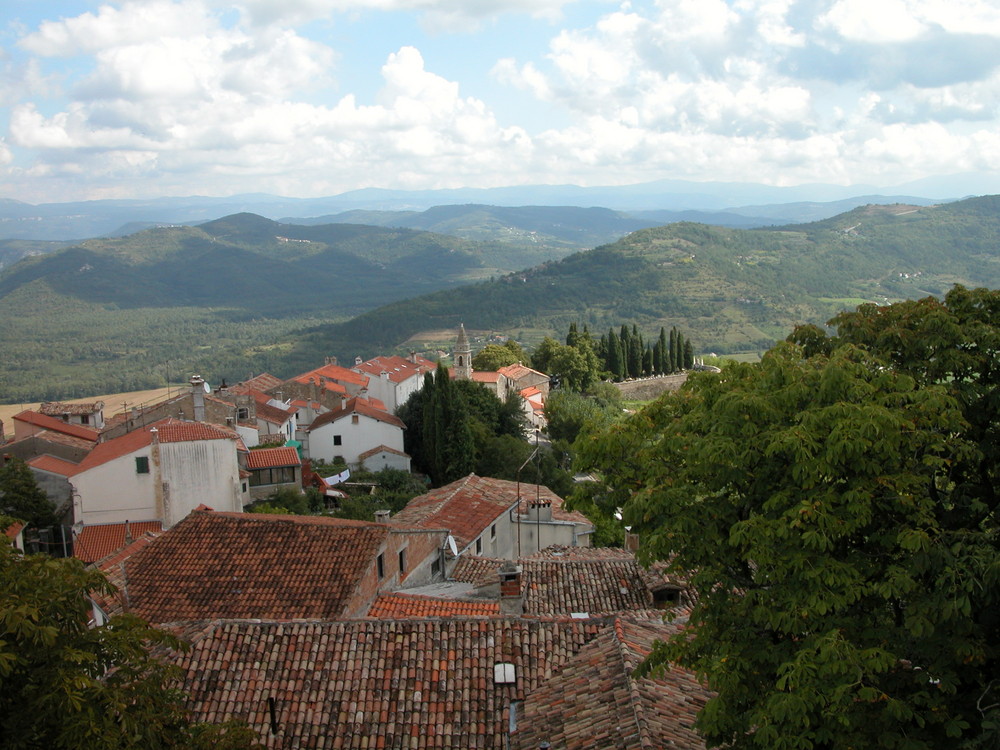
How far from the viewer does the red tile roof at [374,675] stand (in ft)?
38.8

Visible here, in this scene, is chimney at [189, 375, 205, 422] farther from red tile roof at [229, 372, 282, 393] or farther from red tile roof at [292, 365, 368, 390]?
red tile roof at [292, 365, 368, 390]

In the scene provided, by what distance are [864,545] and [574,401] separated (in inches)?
2111

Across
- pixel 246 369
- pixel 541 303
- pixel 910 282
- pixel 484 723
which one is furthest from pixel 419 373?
pixel 910 282

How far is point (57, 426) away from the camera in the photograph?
1794 inches

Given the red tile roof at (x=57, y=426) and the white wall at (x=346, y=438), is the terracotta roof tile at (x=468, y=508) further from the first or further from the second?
the red tile roof at (x=57, y=426)

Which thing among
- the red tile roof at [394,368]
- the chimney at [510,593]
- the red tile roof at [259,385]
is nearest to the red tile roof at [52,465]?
the red tile roof at [259,385]

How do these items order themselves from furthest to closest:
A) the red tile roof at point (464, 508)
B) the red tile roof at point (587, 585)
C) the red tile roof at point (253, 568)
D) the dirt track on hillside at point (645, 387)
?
the dirt track on hillside at point (645, 387)
the red tile roof at point (464, 508)
the red tile roof at point (587, 585)
the red tile roof at point (253, 568)

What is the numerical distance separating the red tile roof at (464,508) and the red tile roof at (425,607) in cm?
555

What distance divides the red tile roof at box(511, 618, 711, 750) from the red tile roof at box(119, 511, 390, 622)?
567 centimetres

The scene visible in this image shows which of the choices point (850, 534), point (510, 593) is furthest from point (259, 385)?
point (850, 534)

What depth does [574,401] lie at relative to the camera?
62156mm

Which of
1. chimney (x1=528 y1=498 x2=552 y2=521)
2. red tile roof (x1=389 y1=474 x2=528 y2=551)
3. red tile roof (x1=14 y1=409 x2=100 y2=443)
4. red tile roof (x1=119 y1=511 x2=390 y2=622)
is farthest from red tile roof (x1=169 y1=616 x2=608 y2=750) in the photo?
red tile roof (x1=14 y1=409 x2=100 y2=443)

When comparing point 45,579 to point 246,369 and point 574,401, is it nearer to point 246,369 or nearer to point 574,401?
point 574,401

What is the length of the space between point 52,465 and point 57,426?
32.9 feet
